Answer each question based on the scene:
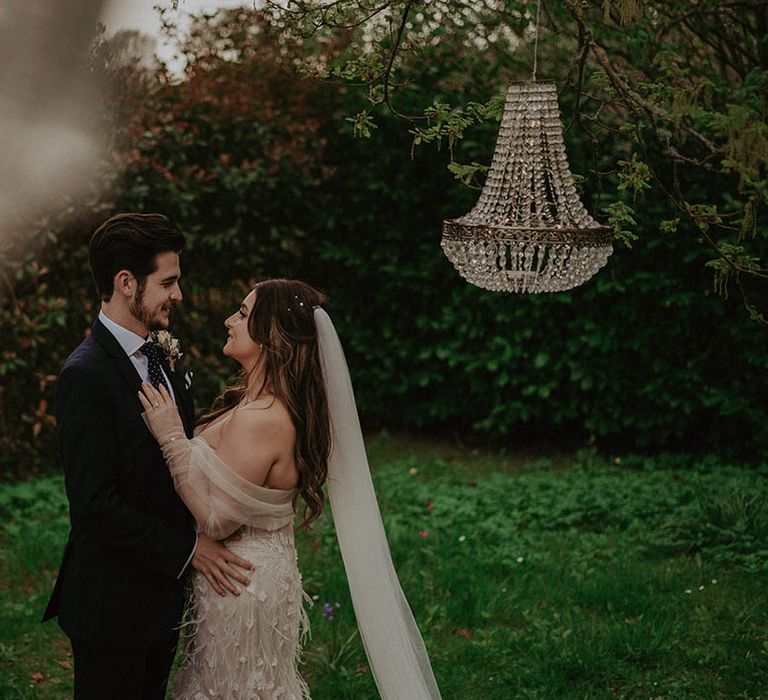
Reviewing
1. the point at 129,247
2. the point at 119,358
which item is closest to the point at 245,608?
the point at 119,358

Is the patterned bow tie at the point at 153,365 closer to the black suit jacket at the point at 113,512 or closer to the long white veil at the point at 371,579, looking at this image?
the black suit jacket at the point at 113,512

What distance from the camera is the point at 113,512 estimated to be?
279cm

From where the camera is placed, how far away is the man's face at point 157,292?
3.00 m

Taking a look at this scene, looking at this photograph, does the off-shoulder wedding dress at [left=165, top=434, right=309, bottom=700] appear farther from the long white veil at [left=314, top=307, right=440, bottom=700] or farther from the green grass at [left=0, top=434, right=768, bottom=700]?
the green grass at [left=0, top=434, right=768, bottom=700]

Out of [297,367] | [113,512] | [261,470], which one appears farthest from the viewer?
[297,367]

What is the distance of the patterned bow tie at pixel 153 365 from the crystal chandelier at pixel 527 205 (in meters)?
1.03

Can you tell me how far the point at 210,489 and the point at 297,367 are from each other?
485 mm

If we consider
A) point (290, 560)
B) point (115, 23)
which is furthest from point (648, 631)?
point (115, 23)

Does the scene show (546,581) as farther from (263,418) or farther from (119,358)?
(119,358)

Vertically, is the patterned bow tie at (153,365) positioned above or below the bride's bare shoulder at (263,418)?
above

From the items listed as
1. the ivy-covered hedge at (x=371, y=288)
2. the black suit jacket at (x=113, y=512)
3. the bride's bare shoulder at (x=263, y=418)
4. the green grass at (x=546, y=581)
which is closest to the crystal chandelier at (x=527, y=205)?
the bride's bare shoulder at (x=263, y=418)

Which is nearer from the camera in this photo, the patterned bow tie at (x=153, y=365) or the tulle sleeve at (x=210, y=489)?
the tulle sleeve at (x=210, y=489)

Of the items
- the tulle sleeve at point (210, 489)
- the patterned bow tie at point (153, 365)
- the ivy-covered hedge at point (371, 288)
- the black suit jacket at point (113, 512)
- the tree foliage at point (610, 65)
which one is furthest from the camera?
the ivy-covered hedge at point (371, 288)

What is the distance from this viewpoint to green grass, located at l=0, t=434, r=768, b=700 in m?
4.06
